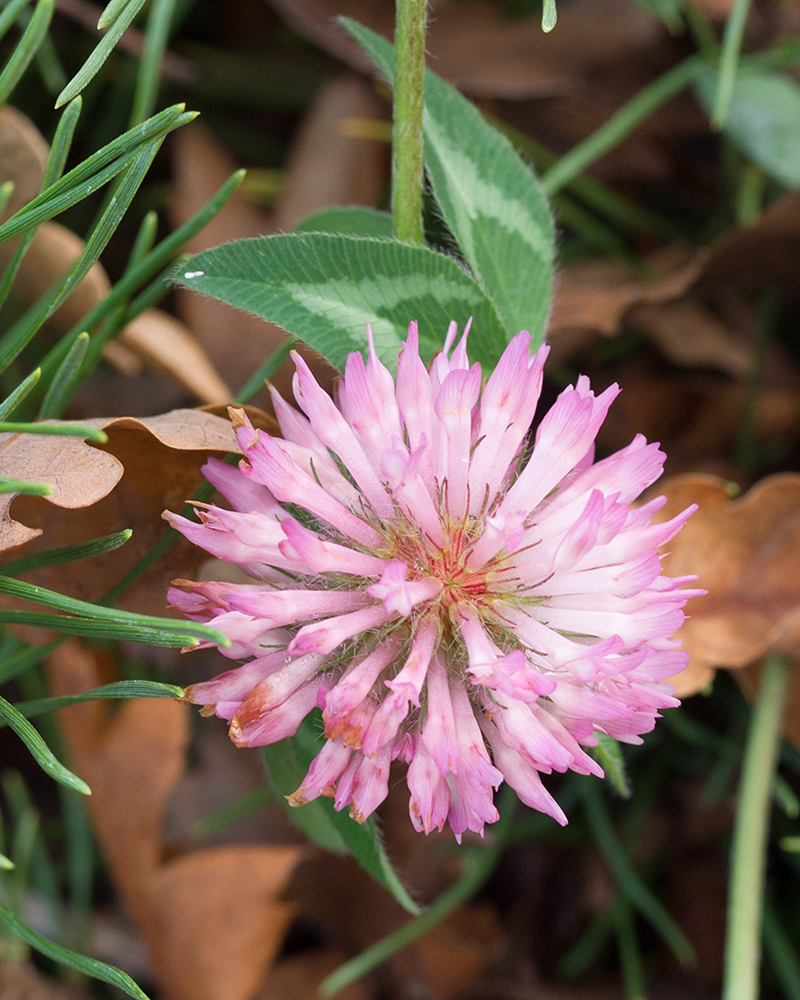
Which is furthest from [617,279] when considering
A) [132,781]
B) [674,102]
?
[132,781]

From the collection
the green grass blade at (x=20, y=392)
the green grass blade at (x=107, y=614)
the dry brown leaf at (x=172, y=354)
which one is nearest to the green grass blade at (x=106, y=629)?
the green grass blade at (x=107, y=614)

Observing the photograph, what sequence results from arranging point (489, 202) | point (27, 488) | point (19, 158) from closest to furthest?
point (27, 488)
point (489, 202)
point (19, 158)

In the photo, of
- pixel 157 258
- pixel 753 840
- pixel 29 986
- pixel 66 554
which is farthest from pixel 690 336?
pixel 29 986

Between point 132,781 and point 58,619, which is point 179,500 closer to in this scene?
point 58,619

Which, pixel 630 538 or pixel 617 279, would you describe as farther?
pixel 617 279

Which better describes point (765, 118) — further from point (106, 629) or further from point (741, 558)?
point (106, 629)
